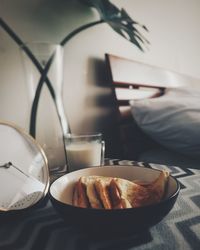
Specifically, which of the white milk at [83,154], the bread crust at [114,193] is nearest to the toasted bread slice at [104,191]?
the bread crust at [114,193]

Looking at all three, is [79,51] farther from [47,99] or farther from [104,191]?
[104,191]

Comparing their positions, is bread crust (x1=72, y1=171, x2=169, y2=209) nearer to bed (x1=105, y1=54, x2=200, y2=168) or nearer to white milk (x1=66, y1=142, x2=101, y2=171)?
white milk (x1=66, y1=142, x2=101, y2=171)

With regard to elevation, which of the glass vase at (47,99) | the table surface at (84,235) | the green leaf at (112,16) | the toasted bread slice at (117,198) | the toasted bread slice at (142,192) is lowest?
the table surface at (84,235)

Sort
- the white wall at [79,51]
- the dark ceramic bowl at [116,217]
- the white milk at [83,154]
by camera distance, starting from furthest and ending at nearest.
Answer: the white wall at [79,51] < the white milk at [83,154] < the dark ceramic bowl at [116,217]

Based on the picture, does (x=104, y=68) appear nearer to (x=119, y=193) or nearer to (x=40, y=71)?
(x=40, y=71)

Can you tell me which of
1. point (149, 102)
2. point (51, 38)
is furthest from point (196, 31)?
point (51, 38)

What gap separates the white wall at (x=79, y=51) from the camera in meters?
0.65

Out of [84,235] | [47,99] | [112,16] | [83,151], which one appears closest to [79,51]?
[112,16]

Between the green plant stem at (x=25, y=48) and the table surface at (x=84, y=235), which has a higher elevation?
the green plant stem at (x=25, y=48)

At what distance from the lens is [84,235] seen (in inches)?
11.5

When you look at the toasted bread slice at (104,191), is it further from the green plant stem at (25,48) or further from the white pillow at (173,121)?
the white pillow at (173,121)

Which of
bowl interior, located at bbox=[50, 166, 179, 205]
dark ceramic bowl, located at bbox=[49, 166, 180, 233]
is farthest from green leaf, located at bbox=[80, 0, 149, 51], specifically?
dark ceramic bowl, located at bbox=[49, 166, 180, 233]

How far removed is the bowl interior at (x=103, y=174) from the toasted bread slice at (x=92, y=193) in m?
0.03

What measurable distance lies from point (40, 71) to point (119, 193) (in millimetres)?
376
